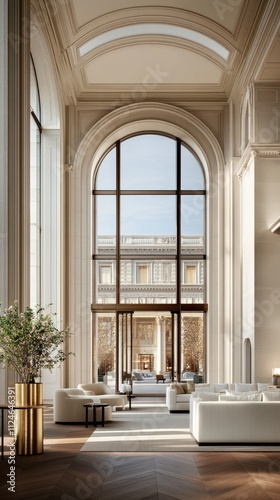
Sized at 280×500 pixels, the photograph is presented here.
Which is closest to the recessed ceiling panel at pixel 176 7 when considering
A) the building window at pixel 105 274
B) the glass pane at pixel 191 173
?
the glass pane at pixel 191 173

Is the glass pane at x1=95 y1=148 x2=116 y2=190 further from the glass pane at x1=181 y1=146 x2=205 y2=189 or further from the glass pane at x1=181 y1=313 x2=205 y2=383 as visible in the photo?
the glass pane at x1=181 y1=313 x2=205 y2=383

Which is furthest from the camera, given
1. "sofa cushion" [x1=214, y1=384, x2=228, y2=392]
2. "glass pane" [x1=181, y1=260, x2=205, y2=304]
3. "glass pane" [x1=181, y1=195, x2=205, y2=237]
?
"glass pane" [x1=181, y1=195, x2=205, y2=237]

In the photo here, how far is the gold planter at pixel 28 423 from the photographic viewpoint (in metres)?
8.67

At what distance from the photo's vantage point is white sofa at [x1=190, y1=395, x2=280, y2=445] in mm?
9648

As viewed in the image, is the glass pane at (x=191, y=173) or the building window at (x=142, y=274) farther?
the glass pane at (x=191, y=173)

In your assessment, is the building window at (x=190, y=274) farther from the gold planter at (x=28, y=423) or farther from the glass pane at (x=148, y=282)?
the gold planter at (x=28, y=423)

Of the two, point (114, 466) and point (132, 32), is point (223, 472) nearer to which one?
point (114, 466)

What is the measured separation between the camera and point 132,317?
19.0 meters

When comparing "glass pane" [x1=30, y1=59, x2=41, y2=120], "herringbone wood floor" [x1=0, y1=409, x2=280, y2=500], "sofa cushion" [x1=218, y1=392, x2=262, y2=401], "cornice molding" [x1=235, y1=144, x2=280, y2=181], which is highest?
"glass pane" [x1=30, y1=59, x2=41, y2=120]

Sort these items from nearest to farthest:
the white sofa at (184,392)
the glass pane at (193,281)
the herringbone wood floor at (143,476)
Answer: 1. the herringbone wood floor at (143,476)
2. the white sofa at (184,392)
3. the glass pane at (193,281)

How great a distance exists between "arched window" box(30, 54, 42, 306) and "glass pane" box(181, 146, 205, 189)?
435 centimetres

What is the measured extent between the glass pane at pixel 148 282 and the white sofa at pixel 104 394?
13.3 feet

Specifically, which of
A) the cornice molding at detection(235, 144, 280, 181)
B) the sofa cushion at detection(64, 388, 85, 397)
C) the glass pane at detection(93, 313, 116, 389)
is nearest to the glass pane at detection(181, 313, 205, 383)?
the glass pane at detection(93, 313, 116, 389)

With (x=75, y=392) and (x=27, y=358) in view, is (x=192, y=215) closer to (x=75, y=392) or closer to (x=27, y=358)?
(x=75, y=392)
